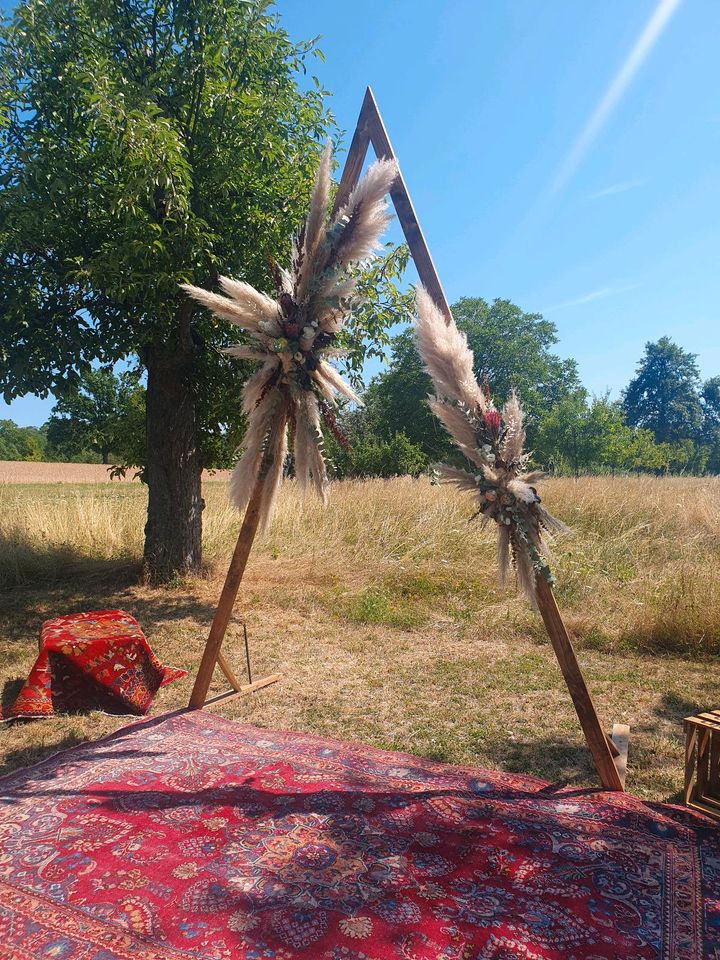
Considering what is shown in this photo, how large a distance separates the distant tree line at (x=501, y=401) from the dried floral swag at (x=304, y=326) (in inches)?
16.4

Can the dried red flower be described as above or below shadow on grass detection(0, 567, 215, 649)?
above

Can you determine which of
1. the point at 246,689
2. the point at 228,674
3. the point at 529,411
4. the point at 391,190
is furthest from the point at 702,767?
the point at 529,411

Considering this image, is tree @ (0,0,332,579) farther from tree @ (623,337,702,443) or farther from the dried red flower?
tree @ (623,337,702,443)

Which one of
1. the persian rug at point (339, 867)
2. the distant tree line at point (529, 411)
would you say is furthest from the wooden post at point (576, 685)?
the distant tree line at point (529, 411)

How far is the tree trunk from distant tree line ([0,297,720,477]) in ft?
2.29

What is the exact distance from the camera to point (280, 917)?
222cm

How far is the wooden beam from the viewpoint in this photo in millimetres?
3592

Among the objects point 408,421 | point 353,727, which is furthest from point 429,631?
point 408,421

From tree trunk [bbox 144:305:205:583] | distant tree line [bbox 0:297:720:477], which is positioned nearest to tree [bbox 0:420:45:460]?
distant tree line [bbox 0:297:720:477]

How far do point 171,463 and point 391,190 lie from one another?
5.27 meters

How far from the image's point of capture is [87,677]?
15.5 feet

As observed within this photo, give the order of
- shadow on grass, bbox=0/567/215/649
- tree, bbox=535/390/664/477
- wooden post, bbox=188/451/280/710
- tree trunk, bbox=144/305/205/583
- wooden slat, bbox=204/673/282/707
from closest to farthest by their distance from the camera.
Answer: wooden post, bbox=188/451/280/710
wooden slat, bbox=204/673/282/707
shadow on grass, bbox=0/567/215/649
tree trunk, bbox=144/305/205/583
tree, bbox=535/390/664/477

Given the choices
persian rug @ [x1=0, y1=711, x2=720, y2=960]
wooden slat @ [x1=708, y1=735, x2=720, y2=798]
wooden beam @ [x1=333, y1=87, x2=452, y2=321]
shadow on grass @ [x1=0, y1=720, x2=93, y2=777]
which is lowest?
shadow on grass @ [x1=0, y1=720, x2=93, y2=777]

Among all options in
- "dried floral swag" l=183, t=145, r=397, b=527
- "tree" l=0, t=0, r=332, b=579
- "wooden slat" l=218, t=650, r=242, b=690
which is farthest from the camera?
"tree" l=0, t=0, r=332, b=579
